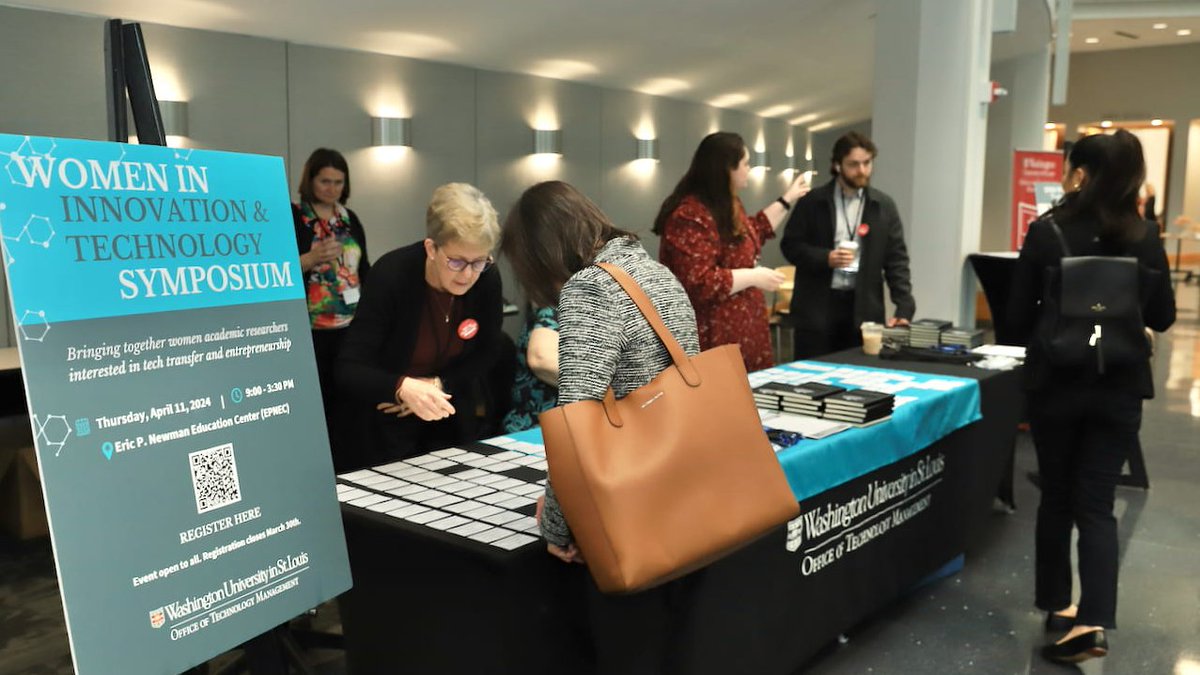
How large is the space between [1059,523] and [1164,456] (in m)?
2.86

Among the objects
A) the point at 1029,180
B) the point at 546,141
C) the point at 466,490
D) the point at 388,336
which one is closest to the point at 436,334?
the point at 388,336

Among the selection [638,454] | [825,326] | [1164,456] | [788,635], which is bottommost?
[1164,456]

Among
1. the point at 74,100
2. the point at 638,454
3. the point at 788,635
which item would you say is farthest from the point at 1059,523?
the point at 74,100

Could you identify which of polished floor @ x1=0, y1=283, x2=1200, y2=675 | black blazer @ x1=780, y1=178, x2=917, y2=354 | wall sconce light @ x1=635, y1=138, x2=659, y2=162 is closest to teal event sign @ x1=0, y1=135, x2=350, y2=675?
polished floor @ x1=0, y1=283, x2=1200, y2=675

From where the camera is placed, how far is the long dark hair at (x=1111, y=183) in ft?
8.23

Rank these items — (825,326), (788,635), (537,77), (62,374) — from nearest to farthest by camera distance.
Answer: (62,374) → (788,635) → (825,326) → (537,77)

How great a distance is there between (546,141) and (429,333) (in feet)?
16.3

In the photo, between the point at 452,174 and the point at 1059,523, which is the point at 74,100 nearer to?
the point at 452,174

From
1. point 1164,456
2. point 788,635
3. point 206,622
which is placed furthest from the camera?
point 1164,456

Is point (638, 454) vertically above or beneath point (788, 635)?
above

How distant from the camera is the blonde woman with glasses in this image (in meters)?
2.31

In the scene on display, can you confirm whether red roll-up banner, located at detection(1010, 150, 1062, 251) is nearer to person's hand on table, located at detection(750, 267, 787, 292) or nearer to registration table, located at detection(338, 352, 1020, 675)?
registration table, located at detection(338, 352, 1020, 675)

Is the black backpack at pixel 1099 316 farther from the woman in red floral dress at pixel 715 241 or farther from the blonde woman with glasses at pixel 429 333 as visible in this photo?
the blonde woman with glasses at pixel 429 333

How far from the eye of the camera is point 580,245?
5.32 feet
